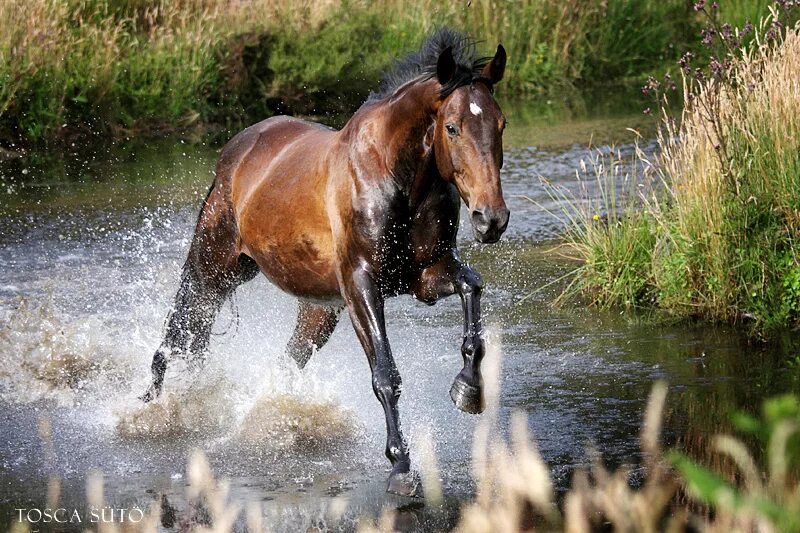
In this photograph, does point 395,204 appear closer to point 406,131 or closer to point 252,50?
point 406,131

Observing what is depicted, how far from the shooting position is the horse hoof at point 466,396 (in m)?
5.65

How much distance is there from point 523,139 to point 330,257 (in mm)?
9071

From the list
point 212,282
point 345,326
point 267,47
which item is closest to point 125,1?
point 267,47

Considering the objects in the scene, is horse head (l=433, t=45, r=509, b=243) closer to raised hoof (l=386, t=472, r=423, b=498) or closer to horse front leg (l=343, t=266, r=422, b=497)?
horse front leg (l=343, t=266, r=422, b=497)

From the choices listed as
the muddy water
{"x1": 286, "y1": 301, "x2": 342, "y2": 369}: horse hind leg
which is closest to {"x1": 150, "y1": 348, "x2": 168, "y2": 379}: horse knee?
the muddy water

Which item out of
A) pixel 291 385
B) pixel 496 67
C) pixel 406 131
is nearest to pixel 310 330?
pixel 291 385

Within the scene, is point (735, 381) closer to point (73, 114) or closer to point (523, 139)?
point (523, 139)

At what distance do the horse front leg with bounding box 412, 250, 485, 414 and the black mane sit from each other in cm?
81

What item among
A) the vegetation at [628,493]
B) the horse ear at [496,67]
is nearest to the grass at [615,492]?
the vegetation at [628,493]

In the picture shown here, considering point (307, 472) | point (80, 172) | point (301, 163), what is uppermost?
point (301, 163)

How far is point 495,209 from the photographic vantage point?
16.8ft

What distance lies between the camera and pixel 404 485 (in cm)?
538

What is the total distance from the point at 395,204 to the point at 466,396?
877mm

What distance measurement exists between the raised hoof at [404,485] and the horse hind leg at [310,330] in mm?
1907
